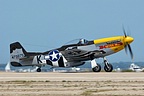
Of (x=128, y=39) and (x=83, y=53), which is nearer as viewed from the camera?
(x=128, y=39)

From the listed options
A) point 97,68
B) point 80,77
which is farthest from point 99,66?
point 80,77

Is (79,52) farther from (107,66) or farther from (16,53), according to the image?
(16,53)

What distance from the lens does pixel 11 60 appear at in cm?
4603

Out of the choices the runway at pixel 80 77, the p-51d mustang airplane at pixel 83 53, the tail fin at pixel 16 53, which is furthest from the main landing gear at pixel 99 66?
the tail fin at pixel 16 53

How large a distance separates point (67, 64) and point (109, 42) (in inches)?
194

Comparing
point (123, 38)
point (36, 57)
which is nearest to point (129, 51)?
point (123, 38)

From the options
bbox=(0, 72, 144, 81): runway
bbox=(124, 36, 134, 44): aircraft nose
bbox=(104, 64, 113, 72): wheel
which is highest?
bbox=(124, 36, 134, 44): aircraft nose

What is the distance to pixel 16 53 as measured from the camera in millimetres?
45531

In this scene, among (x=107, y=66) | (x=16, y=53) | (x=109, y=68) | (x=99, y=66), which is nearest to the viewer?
(x=99, y=66)

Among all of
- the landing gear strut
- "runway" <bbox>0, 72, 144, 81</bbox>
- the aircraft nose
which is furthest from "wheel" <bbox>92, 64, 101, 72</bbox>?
"runway" <bbox>0, 72, 144, 81</bbox>

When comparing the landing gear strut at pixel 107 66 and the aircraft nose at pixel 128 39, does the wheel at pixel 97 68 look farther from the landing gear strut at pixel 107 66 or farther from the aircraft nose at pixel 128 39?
the aircraft nose at pixel 128 39

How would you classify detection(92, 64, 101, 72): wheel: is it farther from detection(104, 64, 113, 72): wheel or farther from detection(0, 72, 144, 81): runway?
detection(0, 72, 144, 81): runway

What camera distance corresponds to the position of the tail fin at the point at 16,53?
45031 millimetres

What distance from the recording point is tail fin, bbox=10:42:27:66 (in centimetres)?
4503
